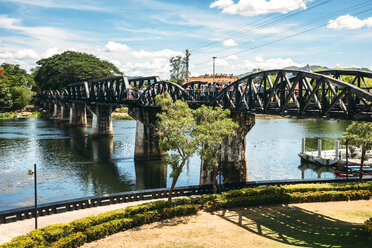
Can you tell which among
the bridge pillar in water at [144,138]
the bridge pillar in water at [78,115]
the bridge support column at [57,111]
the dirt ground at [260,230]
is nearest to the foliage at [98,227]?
the dirt ground at [260,230]

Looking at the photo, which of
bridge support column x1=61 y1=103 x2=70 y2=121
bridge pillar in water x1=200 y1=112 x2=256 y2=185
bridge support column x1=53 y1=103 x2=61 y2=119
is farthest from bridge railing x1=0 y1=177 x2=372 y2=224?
bridge support column x1=53 y1=103 x2=61 y2=119

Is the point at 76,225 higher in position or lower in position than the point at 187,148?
lower

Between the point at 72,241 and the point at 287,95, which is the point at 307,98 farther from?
the point at 72,241

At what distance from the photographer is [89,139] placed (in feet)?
280

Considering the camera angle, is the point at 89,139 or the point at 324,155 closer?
the point at 324,155

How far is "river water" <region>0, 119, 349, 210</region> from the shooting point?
43.0 metres

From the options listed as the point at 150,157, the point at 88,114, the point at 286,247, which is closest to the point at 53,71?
the point at 88,114

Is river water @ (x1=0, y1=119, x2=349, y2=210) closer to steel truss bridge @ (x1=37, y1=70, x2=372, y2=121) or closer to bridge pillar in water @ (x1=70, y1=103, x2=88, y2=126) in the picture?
steel truss bridge @ (x1=37, y1=70, x2=372, y2=121)

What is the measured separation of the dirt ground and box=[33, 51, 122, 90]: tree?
120 meters

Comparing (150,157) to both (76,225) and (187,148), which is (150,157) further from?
(76,225)

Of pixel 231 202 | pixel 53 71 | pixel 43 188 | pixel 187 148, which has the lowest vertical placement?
pixel 43 188

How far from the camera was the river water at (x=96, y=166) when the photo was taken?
43031 millimetres

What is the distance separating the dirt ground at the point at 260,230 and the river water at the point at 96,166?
20.0 m

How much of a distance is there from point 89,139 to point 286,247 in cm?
7189
